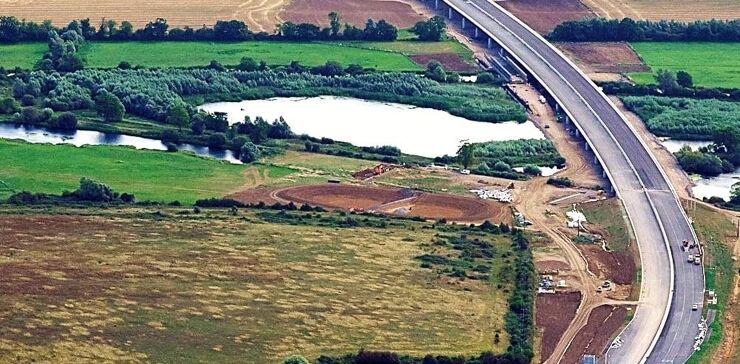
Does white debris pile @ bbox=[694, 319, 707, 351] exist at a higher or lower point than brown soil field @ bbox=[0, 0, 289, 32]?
lower

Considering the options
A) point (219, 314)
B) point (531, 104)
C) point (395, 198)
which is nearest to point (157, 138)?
point (395, 198)

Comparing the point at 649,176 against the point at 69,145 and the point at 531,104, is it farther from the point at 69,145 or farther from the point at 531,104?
the point at 69,145

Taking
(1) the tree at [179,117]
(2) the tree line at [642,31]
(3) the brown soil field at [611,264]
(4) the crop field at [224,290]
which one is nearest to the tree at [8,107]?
(1) the tree at [179,117]

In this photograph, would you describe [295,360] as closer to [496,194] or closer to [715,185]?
[496,194]

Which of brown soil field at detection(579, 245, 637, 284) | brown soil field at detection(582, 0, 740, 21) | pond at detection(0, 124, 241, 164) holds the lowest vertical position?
brown soil field at detection(579, 245, 637, 284)

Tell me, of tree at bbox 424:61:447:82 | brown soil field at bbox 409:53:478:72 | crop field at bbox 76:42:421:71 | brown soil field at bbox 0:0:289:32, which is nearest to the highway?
brown soil field at bbox 409:53:478:72

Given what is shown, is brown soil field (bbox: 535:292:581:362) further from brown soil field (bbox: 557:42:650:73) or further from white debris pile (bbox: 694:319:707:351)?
brown soil field (bbox: 557:42:650:73)

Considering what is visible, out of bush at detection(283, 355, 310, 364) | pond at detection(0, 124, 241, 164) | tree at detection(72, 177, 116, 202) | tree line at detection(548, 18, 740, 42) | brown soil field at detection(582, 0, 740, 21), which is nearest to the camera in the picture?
bush at detection(283, 355, 310, 364)
